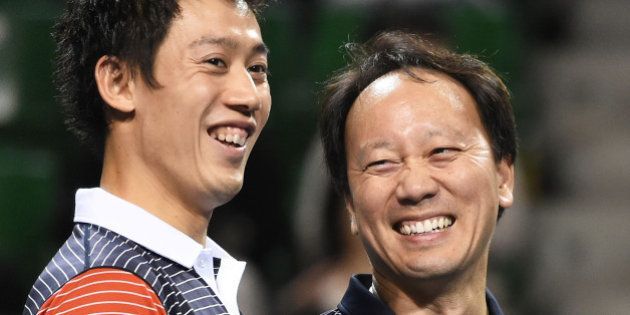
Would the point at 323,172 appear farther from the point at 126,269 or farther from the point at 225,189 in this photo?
the point at 126,269

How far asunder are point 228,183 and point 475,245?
0.59m

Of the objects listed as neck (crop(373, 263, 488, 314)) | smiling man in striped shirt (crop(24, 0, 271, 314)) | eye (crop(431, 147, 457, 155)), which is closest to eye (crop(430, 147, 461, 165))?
eye (crop(431, 147, 457, 155))

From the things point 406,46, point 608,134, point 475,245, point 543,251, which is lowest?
point 543,251

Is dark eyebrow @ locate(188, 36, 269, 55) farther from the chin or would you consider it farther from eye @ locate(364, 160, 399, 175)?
eye @ locate(364, 160, 399, 175)

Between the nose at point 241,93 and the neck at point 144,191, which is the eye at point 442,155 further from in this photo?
the neck at point 144,191

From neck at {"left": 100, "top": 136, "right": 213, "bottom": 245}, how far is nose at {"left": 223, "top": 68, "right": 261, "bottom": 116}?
0.23m

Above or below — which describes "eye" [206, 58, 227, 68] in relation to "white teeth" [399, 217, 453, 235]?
above

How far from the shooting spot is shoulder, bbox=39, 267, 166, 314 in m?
2.16

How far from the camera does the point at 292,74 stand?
456 centimetres

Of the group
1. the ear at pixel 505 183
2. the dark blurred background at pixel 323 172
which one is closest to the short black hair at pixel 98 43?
the ear at pixel 505 183

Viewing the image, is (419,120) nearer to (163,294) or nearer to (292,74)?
(163,294)

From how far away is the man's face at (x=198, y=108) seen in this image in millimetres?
2498

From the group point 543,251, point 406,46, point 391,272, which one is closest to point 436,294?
point 391,272

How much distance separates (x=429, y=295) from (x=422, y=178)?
0.88 feet
